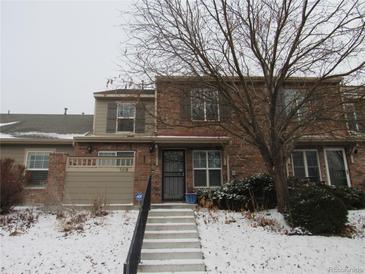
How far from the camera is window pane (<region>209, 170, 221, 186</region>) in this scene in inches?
468

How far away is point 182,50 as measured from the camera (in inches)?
338

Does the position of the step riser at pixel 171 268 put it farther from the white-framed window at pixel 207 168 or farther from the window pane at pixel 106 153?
the window pane at pixel 106 153

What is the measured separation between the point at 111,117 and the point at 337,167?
11.5m

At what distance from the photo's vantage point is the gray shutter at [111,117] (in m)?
13.2

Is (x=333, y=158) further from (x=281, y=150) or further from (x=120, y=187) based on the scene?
(x=120, y=187)

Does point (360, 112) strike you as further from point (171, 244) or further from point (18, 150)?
point (18, 150)

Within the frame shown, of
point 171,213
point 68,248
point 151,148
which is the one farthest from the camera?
point 151,148

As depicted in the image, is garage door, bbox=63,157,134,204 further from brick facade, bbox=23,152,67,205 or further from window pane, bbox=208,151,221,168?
window pane, bbox=208,151,221,168

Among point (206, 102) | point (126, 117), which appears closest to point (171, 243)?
point (206, 102)

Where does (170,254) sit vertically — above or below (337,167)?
below

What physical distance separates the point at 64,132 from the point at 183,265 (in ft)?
35.0

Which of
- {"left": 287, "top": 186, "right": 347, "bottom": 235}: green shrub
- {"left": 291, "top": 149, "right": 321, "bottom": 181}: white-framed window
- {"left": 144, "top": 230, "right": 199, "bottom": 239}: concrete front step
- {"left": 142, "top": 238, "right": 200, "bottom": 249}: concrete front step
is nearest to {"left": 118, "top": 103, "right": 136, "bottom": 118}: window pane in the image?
{"left": 144, "top": 230, "right": 199, "bottom": 239}: concrete front step

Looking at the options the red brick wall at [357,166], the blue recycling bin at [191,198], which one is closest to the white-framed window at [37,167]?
the blue recycling bin at [191,198]

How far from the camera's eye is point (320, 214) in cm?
717
